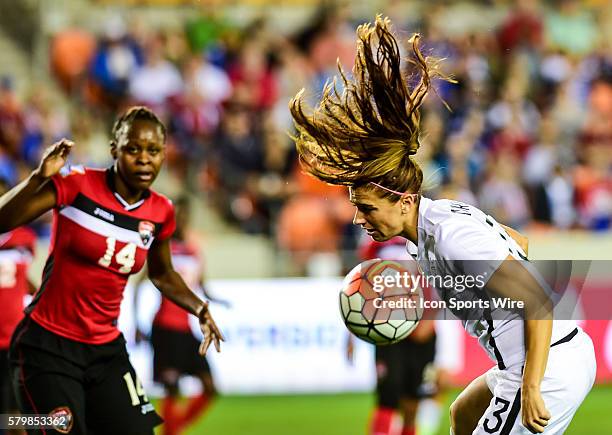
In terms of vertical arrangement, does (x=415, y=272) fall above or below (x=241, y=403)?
above

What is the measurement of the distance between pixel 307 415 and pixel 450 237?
586cm

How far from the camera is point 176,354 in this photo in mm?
9047

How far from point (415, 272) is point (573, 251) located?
6176mm

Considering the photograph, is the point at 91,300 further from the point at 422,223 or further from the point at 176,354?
the point at 176,354

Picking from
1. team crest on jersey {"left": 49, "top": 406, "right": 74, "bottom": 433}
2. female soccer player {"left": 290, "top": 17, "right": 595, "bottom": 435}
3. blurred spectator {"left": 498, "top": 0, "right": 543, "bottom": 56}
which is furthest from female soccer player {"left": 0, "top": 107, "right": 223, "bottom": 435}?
blurred spectator {"left": 498, "top": 0, "right": 543, "bottom": 56}

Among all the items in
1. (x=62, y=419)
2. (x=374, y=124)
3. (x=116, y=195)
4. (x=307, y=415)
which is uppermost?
(x=374, y=124)

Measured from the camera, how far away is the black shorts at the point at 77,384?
539cm

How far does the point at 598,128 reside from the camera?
1418 centimetres

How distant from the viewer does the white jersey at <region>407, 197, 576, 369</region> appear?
4660 mm

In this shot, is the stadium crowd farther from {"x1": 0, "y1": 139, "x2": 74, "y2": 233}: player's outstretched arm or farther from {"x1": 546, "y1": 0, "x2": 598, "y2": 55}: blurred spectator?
{"x1": 0, "y1": 139, "x2": 74, "y2": 233}: player's outstretched arm

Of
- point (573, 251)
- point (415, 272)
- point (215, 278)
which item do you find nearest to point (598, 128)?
point (573, 251)

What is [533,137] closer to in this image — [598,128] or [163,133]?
[598,128]

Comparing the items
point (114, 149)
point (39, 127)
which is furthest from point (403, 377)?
point (39, 127)

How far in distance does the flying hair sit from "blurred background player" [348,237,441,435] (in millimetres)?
3109
